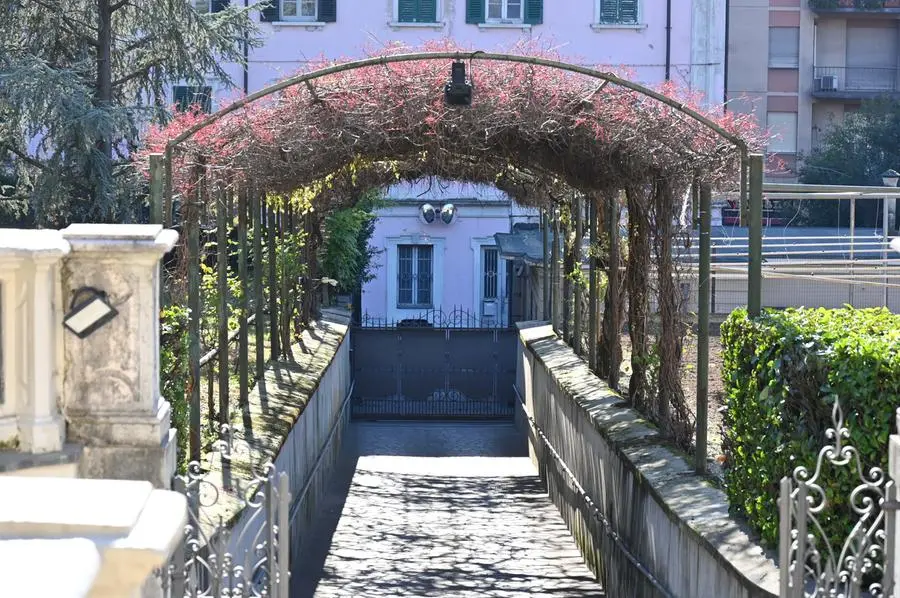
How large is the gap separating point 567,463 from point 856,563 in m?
7.66

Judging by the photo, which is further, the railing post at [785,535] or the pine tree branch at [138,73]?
the pine tree branch at [138,73]

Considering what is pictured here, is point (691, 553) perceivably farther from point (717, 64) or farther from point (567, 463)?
point (717, 64)

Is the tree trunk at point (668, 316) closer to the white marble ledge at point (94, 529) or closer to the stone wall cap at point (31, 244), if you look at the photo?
the stone wall cap at point (31, 244)

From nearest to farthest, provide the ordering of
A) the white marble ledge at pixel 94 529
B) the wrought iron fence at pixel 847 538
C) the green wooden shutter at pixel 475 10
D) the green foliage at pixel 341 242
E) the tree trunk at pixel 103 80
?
the white marble ledge at pixel 94 529
the wrought iron fence at pixel 847 538
the tree trunk at pixel 103 80
the green foliage at pixel 341 242
the green wooden shutter at pixel 475 10

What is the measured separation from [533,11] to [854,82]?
12076 millimetres

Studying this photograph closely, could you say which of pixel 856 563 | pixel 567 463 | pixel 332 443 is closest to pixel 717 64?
pixel 332 443

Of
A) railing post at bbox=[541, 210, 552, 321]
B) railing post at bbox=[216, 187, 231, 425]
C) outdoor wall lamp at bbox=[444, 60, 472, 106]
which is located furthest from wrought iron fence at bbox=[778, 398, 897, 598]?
railing post at bbox=[541, 210, 552, 321]

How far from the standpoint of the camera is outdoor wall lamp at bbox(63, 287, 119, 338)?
19.1ft

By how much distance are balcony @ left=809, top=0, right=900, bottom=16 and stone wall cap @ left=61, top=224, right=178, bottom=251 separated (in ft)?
110

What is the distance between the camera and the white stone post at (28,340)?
5.52 m

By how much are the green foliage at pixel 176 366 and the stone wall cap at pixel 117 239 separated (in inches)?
112

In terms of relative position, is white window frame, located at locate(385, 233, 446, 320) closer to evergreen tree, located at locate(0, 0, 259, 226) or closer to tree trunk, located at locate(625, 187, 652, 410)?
evergreen tree, located at locate(0, 0, 259, 226)

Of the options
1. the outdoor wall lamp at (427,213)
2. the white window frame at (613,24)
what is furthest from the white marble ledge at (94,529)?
the white window frame at (613,24)

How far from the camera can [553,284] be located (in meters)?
17.8
